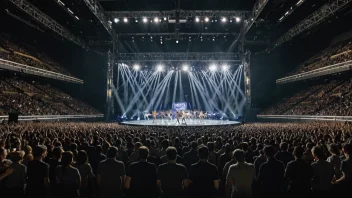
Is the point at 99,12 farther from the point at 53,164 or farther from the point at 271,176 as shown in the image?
the point at 271,176

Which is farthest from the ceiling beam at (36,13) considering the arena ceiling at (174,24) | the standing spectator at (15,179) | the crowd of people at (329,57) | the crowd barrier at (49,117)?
the crowd of people at (329,57)

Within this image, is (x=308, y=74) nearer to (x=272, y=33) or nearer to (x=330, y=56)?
(x=330, y=56)

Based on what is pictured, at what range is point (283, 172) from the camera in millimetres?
3793

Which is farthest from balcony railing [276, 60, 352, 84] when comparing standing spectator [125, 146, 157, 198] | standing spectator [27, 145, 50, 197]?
standing spectator [27, 145, 50, 197]

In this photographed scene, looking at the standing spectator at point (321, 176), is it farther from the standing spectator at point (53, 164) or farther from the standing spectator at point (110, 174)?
the standing spectator at point (53, 164)

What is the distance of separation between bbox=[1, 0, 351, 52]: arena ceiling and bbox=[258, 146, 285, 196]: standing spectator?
68.2ft

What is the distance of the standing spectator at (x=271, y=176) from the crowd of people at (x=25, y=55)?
1035 inches

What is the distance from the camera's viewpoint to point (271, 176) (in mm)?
3787

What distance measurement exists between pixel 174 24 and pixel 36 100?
18.3m

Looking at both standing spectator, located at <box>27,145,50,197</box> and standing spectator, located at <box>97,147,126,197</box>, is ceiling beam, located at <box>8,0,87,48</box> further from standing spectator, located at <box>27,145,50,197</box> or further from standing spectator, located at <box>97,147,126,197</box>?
standing spectator, located at <box>97,147,126,197</box>

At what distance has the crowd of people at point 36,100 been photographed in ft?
75.4

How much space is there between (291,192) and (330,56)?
94.4 ft

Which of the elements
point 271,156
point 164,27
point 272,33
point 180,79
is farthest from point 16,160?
point 180,79

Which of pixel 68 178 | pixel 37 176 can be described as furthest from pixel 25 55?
pixel 68 178
